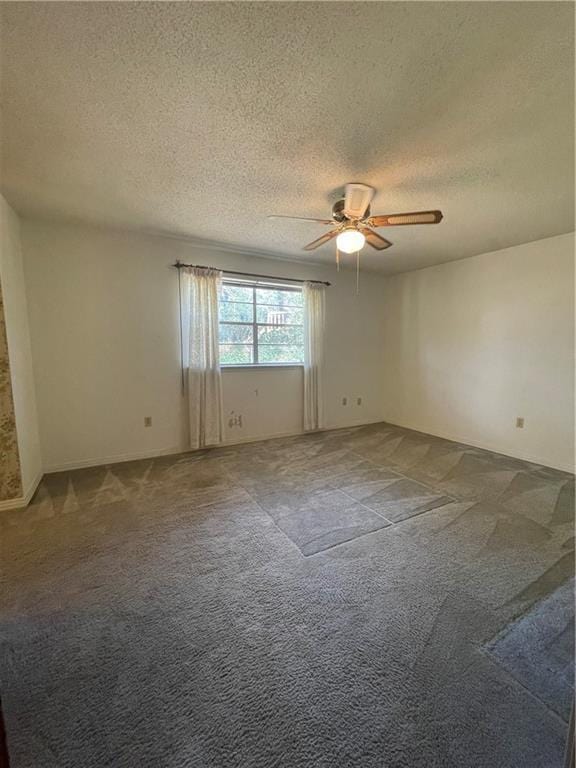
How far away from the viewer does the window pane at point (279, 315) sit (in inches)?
165

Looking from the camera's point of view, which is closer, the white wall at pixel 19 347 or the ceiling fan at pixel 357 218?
the ceiling fan at pixel 357 218

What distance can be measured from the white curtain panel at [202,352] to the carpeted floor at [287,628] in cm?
114

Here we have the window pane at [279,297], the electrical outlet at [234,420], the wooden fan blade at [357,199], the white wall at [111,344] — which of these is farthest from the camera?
the window pane at [279,297]

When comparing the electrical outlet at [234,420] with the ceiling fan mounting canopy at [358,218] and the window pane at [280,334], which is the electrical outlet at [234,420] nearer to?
the window pane at [280,334]

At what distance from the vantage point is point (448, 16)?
110 cm

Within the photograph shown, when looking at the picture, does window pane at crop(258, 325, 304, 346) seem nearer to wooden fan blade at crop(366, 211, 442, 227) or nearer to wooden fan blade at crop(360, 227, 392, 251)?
wooden fan blade at crop(360, 227, 392, 251)

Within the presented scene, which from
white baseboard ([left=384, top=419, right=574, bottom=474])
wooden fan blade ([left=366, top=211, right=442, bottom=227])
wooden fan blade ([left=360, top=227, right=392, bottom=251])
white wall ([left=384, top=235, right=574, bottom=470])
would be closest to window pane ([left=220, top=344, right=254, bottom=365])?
wooden fan blade ([left=360, top=227, right=392, bottom=251])

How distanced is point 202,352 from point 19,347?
5.40 feet

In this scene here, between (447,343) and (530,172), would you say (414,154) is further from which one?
(447,343)

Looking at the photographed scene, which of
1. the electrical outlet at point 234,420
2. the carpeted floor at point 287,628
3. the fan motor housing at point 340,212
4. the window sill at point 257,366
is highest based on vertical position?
the fan motor housing at point 340,212

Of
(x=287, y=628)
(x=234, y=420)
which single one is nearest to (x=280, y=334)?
(x=234, y=420)

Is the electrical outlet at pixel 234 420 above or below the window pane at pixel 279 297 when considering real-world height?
below

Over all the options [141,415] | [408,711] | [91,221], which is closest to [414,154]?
[408,711]

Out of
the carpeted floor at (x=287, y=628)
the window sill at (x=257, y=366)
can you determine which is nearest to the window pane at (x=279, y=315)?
the window sill at (x=257, y=366)
